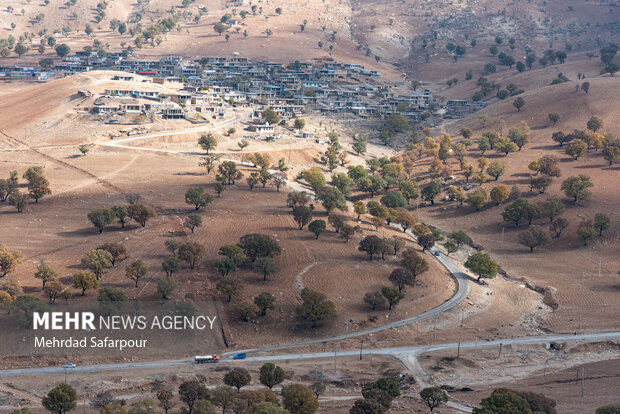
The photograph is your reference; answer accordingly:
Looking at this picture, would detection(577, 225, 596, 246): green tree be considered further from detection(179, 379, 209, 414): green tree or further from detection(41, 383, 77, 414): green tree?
detection(41, 383, 77, 414): green tree

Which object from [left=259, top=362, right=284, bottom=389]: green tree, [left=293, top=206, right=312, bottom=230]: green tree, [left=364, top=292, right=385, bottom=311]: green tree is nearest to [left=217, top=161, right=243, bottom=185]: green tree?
[left=293, top=206, right=312, bottom=230]: green tree

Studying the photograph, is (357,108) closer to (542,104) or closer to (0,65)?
(542,104)

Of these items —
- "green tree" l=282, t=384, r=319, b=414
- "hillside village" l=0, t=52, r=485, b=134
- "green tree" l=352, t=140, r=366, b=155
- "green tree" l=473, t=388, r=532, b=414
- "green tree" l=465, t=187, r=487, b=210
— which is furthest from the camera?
"hillside village" l=0, t=52, r=485, b=134

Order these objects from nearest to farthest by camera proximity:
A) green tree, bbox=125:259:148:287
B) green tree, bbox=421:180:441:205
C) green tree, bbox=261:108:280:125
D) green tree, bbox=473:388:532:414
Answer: green tree, bbox=473:388:532:414, green tree, bbox=125:259:148:287, green tree, bbox=421:180:441:205, green tree, bbox=261:108:280:125

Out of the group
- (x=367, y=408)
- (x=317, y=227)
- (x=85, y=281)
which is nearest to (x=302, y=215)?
(x=317, y=227)

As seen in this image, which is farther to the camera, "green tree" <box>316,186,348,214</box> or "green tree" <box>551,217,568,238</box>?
"green tree" <box>551,217,568,238</box>

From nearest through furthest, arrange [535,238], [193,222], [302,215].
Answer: [193,222], [302,215], [535,238]

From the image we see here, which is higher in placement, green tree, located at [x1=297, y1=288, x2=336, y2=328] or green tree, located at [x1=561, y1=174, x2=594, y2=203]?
green tree, located at [x1=561, y1=174, x2=594, y2=203]

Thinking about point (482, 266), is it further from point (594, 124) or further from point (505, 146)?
point (594, 124)
